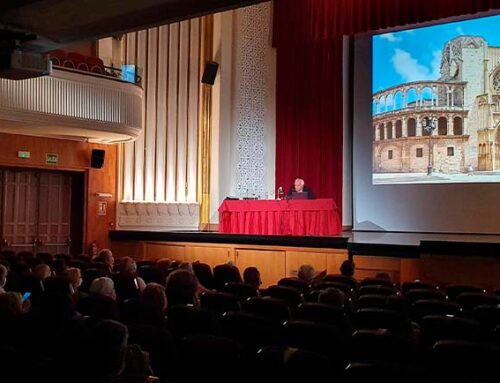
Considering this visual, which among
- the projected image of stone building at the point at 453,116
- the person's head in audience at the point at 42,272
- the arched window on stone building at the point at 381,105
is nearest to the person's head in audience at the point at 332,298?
the person's head in audience at the point at 42,272

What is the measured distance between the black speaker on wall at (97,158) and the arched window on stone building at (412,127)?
6.27 meters

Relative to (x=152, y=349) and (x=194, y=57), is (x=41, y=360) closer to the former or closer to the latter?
(x=152, y=349)

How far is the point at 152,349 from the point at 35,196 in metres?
9.79

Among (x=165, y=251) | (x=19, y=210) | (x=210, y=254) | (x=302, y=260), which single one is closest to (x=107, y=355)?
(x=302, y=260)

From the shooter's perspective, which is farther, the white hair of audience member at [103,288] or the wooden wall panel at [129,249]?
the wooden wall panel at [129,249]

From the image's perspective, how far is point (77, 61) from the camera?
38.0 feet

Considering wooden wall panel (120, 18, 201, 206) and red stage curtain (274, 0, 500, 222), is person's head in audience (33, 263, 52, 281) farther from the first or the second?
red stage curtain (274, 0, 500, 222)

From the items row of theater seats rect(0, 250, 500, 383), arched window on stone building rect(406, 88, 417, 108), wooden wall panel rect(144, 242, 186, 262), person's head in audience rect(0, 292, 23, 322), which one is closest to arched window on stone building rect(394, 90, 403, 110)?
arched window on stone building rect(406, 88, 417, 108)

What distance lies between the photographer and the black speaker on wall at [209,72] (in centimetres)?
1407

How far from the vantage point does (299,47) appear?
46.8ft

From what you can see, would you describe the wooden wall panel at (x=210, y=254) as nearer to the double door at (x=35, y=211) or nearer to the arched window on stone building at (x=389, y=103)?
the double door at (x=35, y=211)

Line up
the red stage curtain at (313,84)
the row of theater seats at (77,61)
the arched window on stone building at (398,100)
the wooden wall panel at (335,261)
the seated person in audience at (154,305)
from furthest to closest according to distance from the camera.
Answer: the red stage curtain at (313,84) → the arched window on stone building at (398,100) → the row of theater seats at (77,61) → the wooden wall panel at (335,261) → the seated person in audience at (154,305)

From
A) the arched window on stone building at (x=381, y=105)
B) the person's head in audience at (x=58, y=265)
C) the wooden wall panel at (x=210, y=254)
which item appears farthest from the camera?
the arched window on stone building at (x=381, y=105)

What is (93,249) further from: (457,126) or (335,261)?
(457,126)
